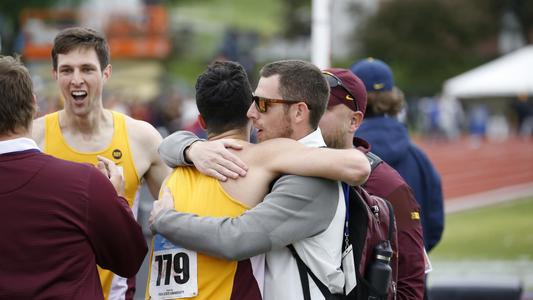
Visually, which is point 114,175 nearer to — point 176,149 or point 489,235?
point 176,149

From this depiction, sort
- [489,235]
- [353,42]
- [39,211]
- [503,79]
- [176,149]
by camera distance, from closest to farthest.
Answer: [39,211] → [176,149] → [489,235] → [503,79] → [353,42]

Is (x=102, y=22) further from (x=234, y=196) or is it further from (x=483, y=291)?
(x=234, y=196)

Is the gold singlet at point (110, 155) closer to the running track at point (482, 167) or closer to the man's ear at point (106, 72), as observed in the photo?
the man's ear at point (106, 72)

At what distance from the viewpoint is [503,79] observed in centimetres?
4172

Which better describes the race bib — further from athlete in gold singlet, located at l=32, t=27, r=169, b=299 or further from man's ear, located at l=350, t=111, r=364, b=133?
Result: athlete in gold singlet, located at l=32, t=27, r=169, b=299

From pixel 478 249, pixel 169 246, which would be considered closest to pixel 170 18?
pixel 478 249

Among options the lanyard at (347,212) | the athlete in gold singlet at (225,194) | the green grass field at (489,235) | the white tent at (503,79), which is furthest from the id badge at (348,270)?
the white tent at (503,79)

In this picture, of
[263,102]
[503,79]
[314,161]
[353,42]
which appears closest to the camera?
[314,161]

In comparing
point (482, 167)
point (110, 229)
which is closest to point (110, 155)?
point (110, 229)

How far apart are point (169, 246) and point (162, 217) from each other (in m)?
0.15

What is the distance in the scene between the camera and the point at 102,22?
4725 cm

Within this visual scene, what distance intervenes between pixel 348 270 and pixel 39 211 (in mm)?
1203

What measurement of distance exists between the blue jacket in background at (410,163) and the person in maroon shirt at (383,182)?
1.05 metres

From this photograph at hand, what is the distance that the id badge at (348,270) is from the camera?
350cm
